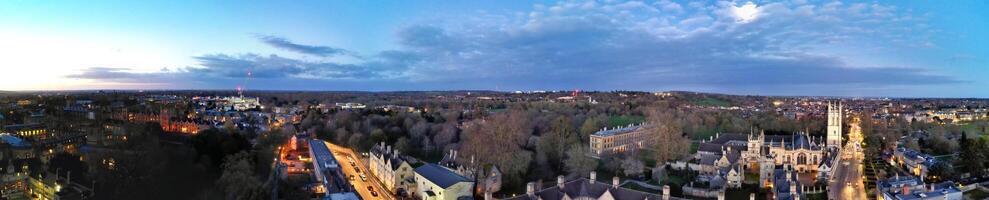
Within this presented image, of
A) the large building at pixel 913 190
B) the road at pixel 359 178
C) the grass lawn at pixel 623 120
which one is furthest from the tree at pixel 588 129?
the large building at pixel 913 190

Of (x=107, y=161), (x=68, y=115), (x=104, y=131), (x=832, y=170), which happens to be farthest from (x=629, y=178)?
(x=68, y=115)

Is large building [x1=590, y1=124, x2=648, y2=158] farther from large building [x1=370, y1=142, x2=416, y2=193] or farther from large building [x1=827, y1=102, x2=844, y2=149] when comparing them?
large building [x1=370, y1=142, x2=416, y2=193]

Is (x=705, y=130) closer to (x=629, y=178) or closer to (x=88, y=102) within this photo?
(x=629, y=178)

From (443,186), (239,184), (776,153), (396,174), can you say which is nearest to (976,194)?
(776,153)

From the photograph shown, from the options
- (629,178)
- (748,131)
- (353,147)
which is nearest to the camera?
(629,178)

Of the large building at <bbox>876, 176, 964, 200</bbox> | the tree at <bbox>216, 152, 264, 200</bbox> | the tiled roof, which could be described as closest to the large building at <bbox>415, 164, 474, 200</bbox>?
the tiled roof

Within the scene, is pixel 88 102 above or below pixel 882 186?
above

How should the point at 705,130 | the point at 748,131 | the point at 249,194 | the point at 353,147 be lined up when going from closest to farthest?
the point at 249,194
the point at 353,147
the point at 748,131
the point at 705,130
